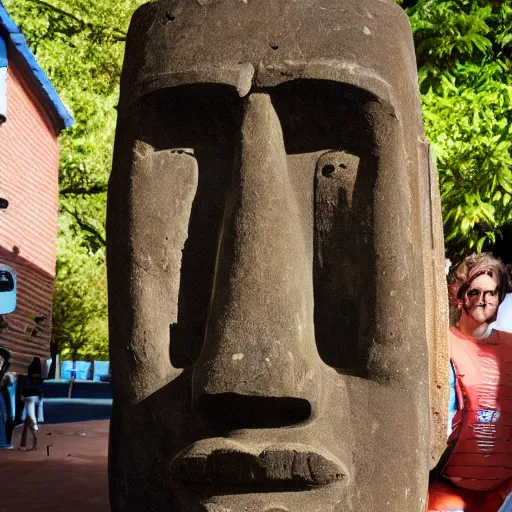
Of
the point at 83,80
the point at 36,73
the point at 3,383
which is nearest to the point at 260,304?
the point at 3,383

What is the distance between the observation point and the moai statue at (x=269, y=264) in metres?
2.92

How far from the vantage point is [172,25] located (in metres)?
3.30

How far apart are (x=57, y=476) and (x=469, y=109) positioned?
6.45 meters

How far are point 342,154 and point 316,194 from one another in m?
0.16

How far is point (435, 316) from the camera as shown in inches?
138

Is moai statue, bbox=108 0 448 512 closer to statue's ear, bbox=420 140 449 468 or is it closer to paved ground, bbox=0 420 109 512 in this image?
statue's ear, bbox=420 140 449 468

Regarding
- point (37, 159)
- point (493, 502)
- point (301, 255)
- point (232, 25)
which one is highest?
point (37, 159)

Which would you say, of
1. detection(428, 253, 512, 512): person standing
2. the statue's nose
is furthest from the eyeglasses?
the statue's nose

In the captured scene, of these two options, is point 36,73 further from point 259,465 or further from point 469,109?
point 259,465

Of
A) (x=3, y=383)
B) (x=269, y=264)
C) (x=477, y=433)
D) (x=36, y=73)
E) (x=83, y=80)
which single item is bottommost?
(x=477, y=433)

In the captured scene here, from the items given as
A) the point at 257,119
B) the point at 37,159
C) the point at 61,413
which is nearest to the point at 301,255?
the point at 257,119

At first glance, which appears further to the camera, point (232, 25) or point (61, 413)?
point (61, 413)

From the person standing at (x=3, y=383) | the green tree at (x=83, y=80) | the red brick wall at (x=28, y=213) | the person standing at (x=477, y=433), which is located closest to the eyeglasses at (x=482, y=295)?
the person standing at (x=477, y=433)

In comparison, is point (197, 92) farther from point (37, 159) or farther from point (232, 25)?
point (37, 159)
